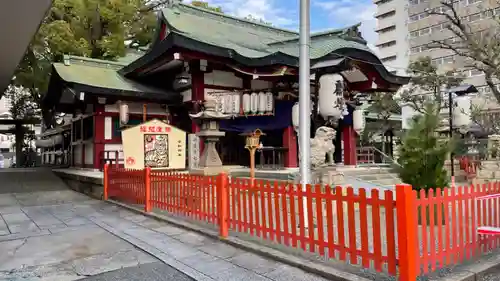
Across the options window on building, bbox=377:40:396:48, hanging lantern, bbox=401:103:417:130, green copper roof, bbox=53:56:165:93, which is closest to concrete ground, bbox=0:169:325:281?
hanging lantern, bbox=401:103:417:130

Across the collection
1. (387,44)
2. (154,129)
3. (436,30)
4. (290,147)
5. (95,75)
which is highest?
(387,44)

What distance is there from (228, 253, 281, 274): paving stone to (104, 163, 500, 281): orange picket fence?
47cm

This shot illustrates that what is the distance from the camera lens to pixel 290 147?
13.5m

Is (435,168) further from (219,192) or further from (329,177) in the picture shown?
(219,192)

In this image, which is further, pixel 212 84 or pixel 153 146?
pixel 212 84

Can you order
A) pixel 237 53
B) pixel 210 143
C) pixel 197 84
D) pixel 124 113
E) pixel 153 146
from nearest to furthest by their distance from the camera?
1. pixel 153 146
2. pixel 210 143
3. pixel 237 53
4. pixel 197 84
5. pixel 124 113

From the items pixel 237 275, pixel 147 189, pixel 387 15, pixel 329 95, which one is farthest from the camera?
pixel 387 15

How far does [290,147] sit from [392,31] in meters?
55.5

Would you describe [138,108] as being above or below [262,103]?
above

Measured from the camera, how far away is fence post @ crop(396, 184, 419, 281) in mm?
4023

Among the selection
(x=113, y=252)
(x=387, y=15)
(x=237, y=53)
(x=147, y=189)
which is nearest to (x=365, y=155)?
(x=237, y=53)

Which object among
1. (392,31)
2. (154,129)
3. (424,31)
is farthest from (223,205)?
(392,31)

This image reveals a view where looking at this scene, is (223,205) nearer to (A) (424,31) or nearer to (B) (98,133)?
(B) (98,133)

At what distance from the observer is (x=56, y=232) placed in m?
7.37
